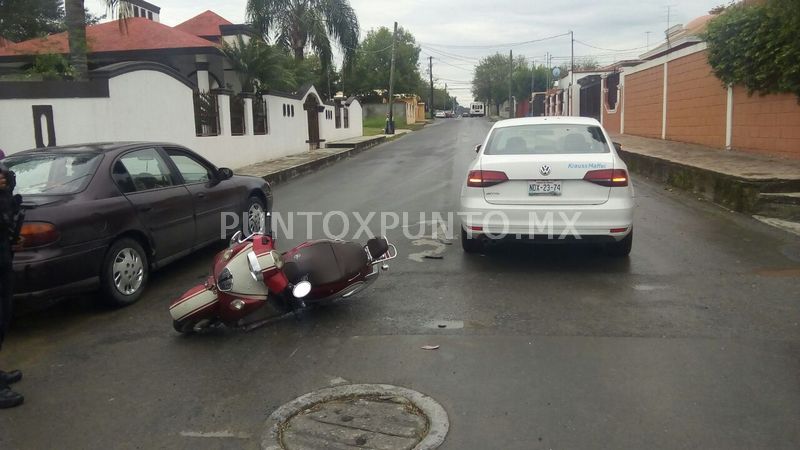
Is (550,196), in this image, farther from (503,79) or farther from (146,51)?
(503,79)

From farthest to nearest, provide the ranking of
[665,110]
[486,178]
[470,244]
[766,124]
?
[665,110]
[766,124]
[470,244]
[486,178]

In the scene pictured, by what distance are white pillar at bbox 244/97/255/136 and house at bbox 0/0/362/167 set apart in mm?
28

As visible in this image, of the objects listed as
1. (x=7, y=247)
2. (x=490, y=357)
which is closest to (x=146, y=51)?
(x=7, y=247)

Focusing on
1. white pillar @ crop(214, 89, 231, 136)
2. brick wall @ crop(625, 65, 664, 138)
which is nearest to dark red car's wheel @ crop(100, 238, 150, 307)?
white pillar @ crop(214, 89, 231, 136)

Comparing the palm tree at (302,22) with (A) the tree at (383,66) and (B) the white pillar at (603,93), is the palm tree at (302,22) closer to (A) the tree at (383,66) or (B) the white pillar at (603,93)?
(B) the white pillar at (603,93)

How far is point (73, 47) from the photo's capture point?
42.4 feet

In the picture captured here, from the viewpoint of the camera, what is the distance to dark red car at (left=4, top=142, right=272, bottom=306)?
5.25 metres

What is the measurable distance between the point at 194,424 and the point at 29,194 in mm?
2969

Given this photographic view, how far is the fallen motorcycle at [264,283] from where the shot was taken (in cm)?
503

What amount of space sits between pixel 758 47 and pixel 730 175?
4.59 m

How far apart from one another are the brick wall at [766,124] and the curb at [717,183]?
6.06 feet

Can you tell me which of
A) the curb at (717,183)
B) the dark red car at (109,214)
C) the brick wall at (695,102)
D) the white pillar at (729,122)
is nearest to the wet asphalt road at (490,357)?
the dark red car at (109,214)

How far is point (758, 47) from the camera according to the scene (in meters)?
13.7

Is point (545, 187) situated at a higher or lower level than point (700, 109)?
lower
